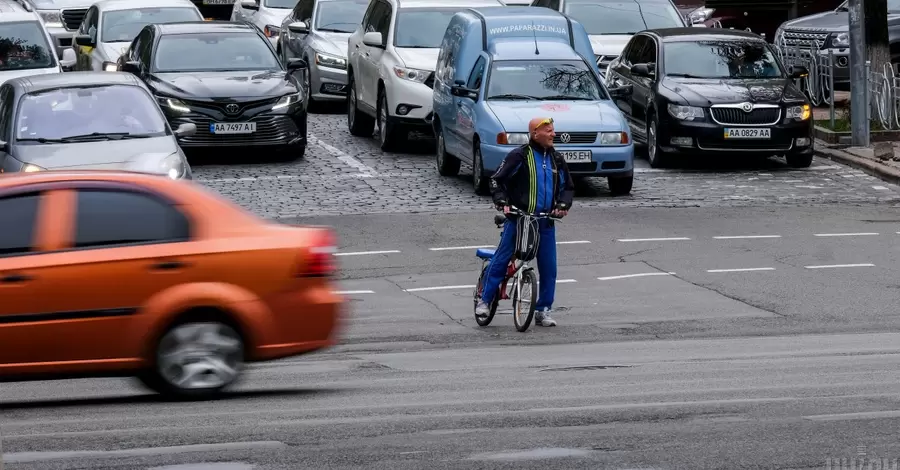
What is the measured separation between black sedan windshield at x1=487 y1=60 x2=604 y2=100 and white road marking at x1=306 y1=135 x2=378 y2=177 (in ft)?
7.87

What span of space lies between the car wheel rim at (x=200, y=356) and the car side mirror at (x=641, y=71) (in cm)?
1387

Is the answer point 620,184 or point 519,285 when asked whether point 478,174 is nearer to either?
point 620,184

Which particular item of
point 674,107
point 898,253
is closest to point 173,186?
point 898,253

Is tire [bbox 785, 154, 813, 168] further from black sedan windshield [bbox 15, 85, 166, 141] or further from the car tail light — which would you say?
the car tail light

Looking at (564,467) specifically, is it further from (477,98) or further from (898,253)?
(477,98)

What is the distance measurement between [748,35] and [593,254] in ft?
26.1

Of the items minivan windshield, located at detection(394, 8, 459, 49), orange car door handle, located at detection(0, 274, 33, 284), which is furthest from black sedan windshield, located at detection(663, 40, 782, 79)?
orange car door handle, located at detection(0, 274, 33, 284)

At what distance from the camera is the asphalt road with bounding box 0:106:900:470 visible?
7609mm

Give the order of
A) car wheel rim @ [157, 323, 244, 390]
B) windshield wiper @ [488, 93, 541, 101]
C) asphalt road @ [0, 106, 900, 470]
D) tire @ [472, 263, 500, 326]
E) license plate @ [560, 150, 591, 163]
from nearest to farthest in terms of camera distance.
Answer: asphalt road @ [0, 106, 900, 470], car wheel rim @ [157, 323, 244, 390], tire @ [472, 263, 500, 326], license plate @ [560, 150, 591, 163], windshield wiper @ [488, 93, 541, 101]

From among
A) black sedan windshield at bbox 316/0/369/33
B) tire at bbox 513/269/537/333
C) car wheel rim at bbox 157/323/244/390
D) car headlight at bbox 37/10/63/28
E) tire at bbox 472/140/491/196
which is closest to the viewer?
car wheel rim at bbox 157/323/244/390

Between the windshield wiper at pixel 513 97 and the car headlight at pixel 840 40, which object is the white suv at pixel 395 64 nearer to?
the windshield wiper at pixel 513 97

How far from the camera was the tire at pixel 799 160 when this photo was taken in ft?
73.2

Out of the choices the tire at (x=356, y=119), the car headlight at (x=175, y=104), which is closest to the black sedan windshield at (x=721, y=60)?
the tire at (x=356, y=119)

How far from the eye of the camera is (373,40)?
23.5 metres
